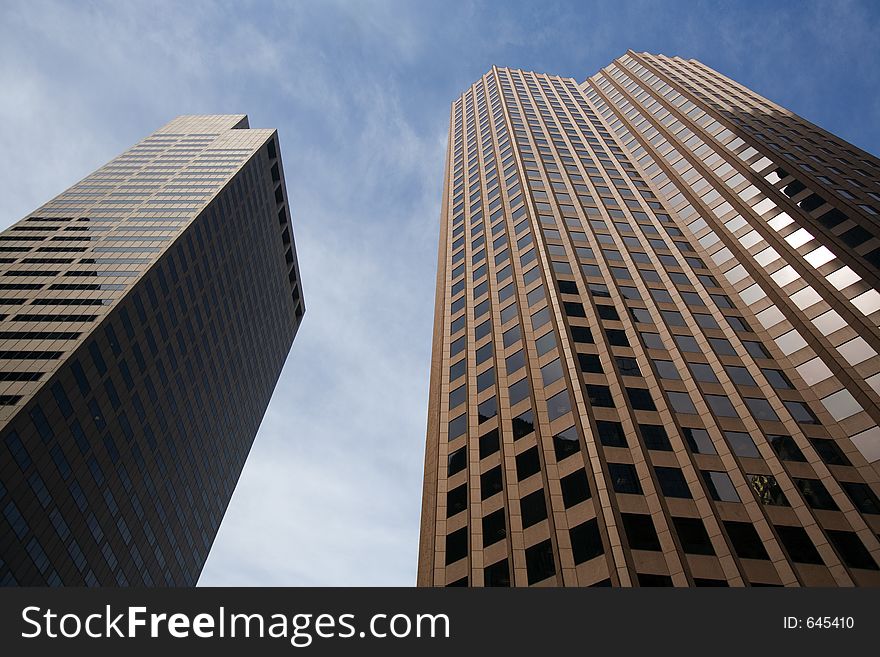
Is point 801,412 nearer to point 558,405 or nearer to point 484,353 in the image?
point 558,405

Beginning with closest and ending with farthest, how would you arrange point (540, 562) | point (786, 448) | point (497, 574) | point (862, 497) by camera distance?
1. point (540, 562)
2. point (862, 497)
3. point (497, 574)
4. point (786, 448)

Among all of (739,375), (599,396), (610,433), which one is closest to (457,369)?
(599,396)

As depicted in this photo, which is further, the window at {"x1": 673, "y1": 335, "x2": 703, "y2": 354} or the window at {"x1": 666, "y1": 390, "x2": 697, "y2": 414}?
the window at {"x1": 673, "y1": 335, "x2": 703, "y2": 354}

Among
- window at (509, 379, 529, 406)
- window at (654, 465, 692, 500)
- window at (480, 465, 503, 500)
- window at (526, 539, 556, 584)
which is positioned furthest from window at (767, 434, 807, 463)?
window at (480, 465, 503, 500)

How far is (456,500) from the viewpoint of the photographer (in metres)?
38.5

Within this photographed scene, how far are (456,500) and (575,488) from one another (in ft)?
27.2

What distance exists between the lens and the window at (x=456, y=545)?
115ft

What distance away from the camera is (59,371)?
6512 cm

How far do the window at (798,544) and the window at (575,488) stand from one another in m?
9.97

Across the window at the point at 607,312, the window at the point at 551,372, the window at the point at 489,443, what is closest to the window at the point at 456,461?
the window at the point at 489,443

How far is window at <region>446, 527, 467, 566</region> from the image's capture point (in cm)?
3497

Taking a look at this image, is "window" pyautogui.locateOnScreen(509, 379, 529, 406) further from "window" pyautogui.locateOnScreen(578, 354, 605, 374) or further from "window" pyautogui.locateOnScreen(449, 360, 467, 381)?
"window" pyautogui.locateOnScreen(449, 360, 467, 381)

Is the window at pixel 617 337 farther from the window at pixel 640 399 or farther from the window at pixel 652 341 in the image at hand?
the window at pixel 640 399

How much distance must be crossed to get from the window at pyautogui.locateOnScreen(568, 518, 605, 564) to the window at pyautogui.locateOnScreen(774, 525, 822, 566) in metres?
9.40
